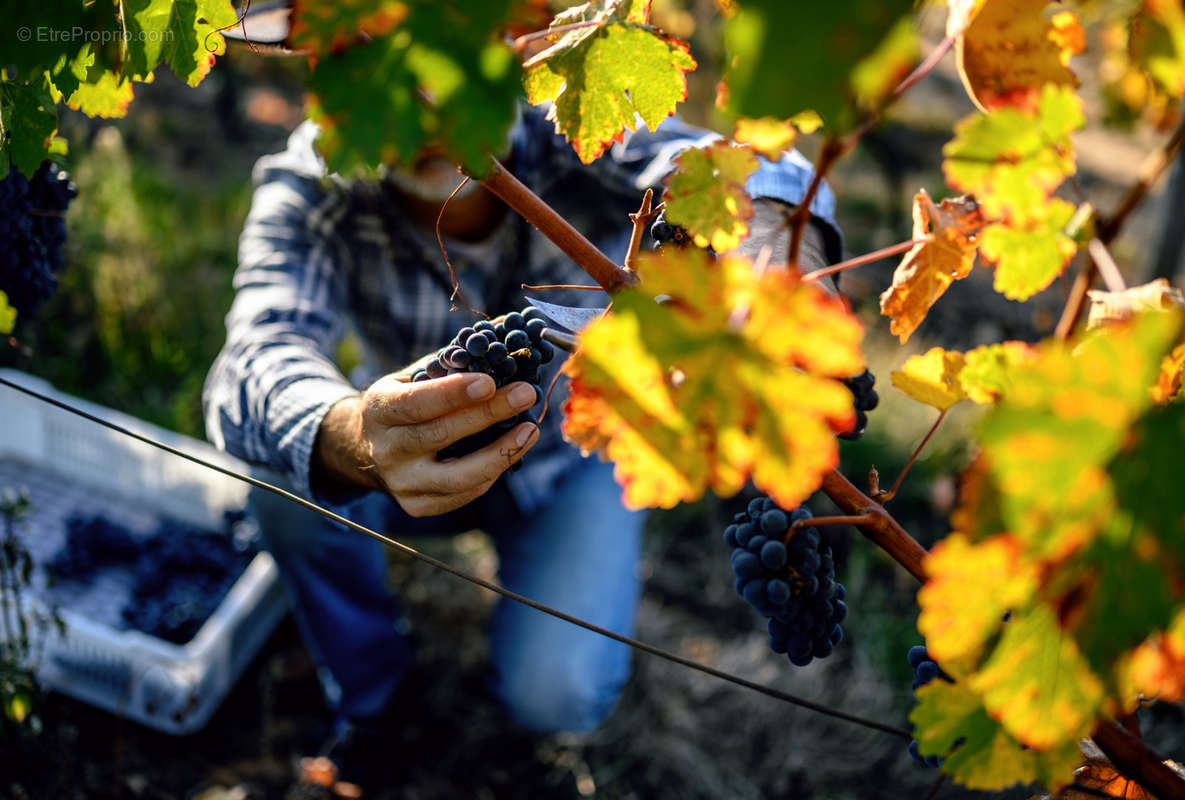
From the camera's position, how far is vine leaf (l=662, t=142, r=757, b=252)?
0.63 meters

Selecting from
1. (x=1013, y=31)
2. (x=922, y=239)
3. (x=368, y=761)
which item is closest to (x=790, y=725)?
(x=368, y=761)

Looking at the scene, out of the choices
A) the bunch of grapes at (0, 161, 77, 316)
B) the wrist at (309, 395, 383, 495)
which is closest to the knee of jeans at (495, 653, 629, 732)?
the wrist at (309, 395, 383, 495)

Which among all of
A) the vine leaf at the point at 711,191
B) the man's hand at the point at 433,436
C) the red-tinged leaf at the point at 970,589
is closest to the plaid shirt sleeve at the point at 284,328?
the man's hand at the point at 433,436

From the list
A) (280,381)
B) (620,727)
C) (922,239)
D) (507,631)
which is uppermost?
(922,239)

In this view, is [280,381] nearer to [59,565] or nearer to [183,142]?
[59,565]

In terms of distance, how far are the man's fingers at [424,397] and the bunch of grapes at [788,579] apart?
0.87 feet

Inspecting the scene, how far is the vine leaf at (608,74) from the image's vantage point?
25.8 inches

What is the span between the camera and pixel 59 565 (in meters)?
1.84

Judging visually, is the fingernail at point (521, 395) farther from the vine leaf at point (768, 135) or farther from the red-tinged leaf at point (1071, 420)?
the red-tinged leaf at point (1071, 420)

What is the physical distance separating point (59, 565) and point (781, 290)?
76.4 inches

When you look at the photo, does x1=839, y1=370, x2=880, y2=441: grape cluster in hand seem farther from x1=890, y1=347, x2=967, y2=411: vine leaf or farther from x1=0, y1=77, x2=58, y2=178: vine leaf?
x1=0, y1=77, x2=58, y2=178: vine leaf

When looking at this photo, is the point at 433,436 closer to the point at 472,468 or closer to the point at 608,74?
the point at 472,468

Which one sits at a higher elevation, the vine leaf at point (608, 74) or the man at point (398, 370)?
the vine leaf at point (608, 74)

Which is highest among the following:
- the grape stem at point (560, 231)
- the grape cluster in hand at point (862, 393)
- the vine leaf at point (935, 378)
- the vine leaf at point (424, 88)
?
the vine leaf at point (424, 88)
